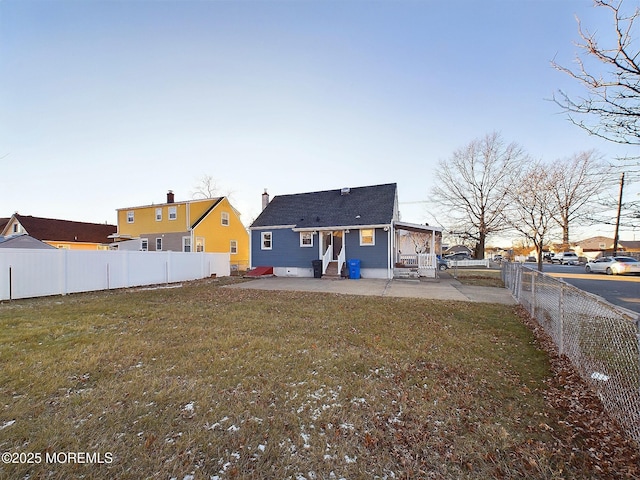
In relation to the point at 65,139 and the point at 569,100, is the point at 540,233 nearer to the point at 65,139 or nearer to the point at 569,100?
the point at 569,100

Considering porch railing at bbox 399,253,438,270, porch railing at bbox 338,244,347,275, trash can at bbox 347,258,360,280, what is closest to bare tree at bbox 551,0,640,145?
trash can at bbox 347,258,360,280

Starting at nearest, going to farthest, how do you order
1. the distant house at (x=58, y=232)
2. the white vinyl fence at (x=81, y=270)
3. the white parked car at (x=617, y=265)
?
the white vinyl fence at (x=81, y=270) < the white parked car at (x=617, y=265) < the distant house at (x=58, y=232)

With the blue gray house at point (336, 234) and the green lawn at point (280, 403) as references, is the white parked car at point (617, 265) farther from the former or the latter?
the green lawn at point (280, 403)

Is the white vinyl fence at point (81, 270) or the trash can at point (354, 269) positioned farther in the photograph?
the trash can at point (354, 269)

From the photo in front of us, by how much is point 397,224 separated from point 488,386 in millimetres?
13724

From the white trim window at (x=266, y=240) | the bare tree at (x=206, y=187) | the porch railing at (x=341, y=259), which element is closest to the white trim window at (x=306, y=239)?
the porch railing at (x=341, y=259)

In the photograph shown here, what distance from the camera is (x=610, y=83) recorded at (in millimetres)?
3482

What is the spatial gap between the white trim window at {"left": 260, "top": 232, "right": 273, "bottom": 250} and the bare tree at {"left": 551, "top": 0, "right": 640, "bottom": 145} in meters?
17.4

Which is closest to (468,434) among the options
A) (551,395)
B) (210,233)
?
(551,395)

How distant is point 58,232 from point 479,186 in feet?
139

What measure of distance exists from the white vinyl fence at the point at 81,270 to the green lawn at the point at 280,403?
556 centimetres

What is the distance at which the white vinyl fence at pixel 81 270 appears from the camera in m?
9.93

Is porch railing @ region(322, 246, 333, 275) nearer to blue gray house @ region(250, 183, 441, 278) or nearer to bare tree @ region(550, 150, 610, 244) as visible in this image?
blue gray house @ region(250, 183, 441, 278)

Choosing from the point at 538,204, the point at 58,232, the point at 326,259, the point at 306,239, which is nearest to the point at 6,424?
the point at 326,259
